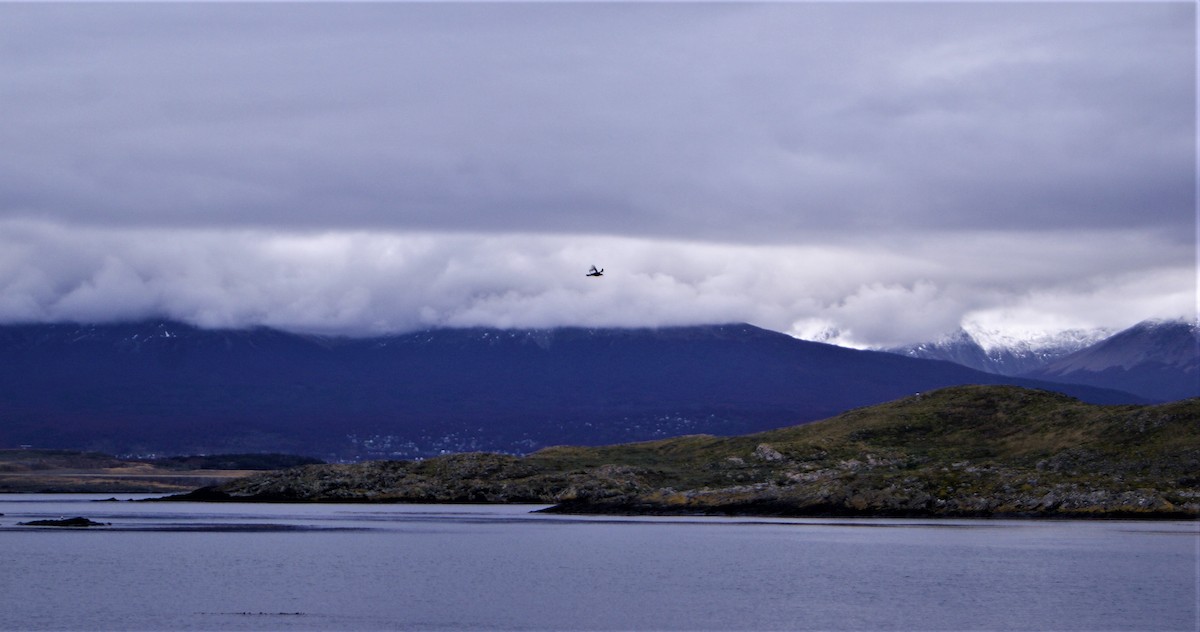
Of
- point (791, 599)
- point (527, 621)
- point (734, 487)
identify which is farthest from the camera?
point (734, 487)

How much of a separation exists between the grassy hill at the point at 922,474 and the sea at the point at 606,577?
455 centimetres

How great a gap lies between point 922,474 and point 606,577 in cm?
7064

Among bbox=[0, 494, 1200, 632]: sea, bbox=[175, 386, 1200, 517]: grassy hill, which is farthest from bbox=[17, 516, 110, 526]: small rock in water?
bbox=[175, 386, 1200, 517]: grassy hill

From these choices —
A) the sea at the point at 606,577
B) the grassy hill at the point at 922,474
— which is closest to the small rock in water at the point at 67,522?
the sea at the point at 606,577

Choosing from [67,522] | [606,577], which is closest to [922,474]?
[606,577]

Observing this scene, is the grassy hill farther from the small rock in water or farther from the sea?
the small rock in water

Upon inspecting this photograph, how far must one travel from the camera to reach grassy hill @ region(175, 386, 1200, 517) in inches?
5881

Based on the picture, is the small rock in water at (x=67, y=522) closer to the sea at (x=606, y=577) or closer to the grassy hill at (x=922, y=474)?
the sea at (x=606, y=577)

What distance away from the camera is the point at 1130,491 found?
144625 millimetres

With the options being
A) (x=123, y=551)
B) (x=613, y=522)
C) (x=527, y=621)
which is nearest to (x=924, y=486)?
(x=613, y=522)

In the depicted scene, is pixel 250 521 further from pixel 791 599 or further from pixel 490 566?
pixel 791 599

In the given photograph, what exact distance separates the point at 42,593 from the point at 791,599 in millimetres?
39755

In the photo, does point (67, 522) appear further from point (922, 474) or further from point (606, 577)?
point (922, 474)

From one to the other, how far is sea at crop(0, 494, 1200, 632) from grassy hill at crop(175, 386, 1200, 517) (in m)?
4.55
